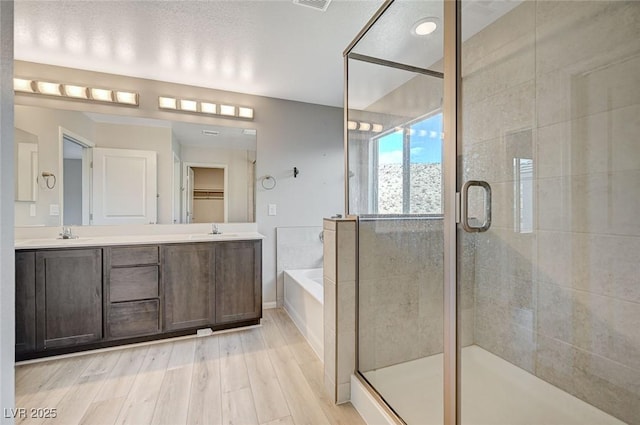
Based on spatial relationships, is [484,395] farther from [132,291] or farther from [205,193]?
[205,193]

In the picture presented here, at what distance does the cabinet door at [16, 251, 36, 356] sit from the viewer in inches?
80.3

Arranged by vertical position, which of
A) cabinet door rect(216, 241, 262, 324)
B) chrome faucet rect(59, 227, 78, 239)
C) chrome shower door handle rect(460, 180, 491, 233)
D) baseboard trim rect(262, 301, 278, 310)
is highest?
chrome shower door handle rect(460, 180, 491, 233)

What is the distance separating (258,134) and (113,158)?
1441 millimetres

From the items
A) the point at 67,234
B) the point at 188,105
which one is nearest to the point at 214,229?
the point at 67,234

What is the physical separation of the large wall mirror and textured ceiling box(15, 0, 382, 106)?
515mm

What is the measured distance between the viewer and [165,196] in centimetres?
286

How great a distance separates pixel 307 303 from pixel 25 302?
2.11 metres

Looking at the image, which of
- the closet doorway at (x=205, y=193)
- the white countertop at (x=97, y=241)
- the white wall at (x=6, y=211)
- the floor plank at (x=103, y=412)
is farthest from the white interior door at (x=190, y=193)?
the white wall at (x=6, y=211)

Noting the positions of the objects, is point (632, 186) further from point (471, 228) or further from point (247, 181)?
point (247, 181)

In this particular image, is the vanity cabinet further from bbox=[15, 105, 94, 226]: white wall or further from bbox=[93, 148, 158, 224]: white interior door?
bbox=[15, 105, 94, 226]: white wall

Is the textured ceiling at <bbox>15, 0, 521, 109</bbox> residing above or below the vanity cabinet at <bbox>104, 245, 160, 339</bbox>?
above

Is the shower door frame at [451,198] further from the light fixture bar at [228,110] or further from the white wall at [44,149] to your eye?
the white wall at [44,149]

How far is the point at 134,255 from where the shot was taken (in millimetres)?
2338

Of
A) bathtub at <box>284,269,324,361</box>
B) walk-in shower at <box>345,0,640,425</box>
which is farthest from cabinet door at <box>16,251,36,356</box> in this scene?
walk-in shower at <box>345,0,640,425</box>
